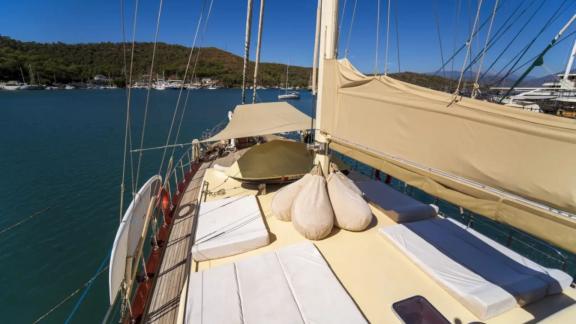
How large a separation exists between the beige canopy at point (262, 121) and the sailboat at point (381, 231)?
1.98 metres

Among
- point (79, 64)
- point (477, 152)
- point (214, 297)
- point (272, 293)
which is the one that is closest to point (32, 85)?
point (79, 64)

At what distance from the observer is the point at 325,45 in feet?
12.5

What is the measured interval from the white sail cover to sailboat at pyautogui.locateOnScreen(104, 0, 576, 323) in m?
0.02

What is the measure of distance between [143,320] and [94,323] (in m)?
2.99

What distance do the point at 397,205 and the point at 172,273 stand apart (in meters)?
3.89

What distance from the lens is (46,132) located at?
22.0 meters

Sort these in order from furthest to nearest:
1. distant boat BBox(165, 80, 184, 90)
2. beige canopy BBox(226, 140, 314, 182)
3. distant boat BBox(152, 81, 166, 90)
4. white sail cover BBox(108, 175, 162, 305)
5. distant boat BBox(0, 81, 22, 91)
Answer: distant boat BBox(165, 80, 184, 90) → distant boat BBox(152, 81, 166, 90) → distant boat BBox(0, 81, 22, 91) → beige canopy BBox(226, 140, 314, 182) → white sail cover BBox(108, 175, 162, 305)

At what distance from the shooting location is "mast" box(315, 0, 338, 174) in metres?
3.63

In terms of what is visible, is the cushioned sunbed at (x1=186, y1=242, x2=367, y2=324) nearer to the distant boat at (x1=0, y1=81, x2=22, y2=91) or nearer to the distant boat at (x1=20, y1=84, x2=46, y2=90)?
the distant boat at (x1=0, y1=81, x2=22, y2=91)

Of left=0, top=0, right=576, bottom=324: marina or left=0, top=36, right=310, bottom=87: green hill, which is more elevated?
left=0, top=36, right=310, bottom=87: green hill

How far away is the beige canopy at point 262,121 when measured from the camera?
614 cm

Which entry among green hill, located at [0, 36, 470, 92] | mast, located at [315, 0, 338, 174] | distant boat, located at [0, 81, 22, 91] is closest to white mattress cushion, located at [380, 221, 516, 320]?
mast, located at [315, 0, 338, 174]

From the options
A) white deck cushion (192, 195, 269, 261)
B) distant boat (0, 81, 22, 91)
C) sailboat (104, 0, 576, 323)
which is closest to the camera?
sailboat (104, 0, 576, 323)

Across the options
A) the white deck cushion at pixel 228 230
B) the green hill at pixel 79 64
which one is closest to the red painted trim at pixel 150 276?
the white deck cushion at pixel 228 230
